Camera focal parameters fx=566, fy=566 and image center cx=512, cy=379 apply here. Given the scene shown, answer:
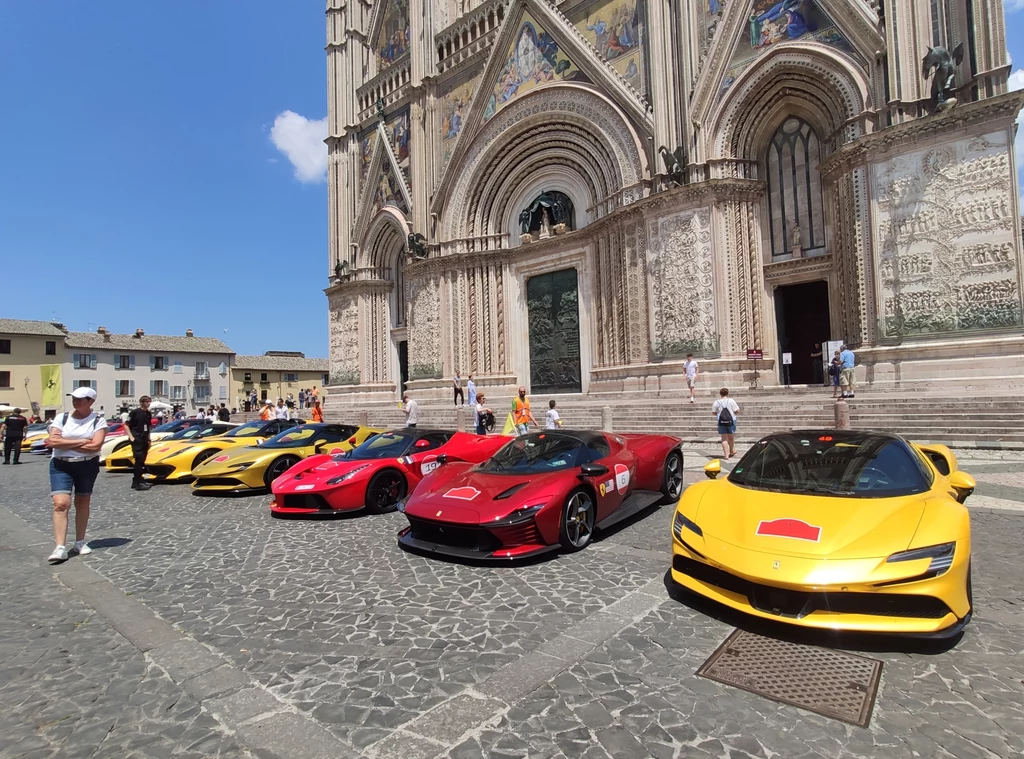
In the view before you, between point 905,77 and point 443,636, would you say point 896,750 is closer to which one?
point 443,636

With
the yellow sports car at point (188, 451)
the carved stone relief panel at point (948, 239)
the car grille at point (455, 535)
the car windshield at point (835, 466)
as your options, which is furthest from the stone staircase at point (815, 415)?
the car grille at point (455, 535)

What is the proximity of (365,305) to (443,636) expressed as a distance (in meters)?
27.2

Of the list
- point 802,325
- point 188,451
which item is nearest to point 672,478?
point 188,451

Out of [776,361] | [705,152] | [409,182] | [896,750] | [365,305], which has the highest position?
[409,182]

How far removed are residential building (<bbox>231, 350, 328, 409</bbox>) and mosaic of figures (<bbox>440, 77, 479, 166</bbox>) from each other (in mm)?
35678

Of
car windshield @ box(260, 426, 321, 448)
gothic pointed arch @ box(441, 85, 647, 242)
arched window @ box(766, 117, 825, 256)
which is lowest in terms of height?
car windshield @ box(260, 426, 321, 448)

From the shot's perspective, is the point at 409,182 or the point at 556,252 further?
the point at 409,182

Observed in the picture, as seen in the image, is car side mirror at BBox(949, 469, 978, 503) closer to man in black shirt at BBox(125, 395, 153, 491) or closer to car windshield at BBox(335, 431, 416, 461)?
car windshield at BBox(335, 431, 416, 461)

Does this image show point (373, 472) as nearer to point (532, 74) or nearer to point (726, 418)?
point (726, 418)

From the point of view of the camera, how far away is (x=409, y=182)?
2722 centimetres

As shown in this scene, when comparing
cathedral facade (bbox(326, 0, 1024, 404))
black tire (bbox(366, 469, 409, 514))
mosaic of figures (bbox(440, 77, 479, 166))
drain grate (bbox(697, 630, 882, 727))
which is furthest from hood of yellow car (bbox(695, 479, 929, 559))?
mosaic of figures (bbox(440, 77, 479, 166))

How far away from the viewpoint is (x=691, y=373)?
53.6 ft

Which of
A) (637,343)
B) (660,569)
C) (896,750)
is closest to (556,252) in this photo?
(637,343)

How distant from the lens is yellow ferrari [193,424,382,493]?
30.7ft
